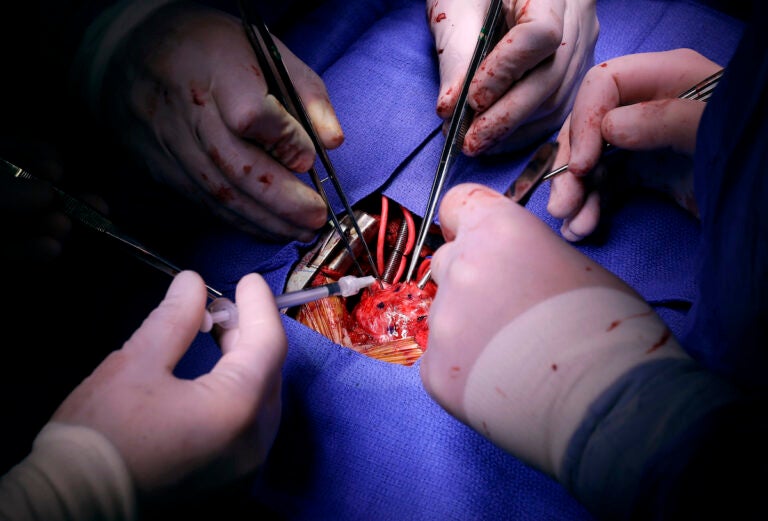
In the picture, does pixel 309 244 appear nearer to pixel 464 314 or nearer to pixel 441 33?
pixel 464 314

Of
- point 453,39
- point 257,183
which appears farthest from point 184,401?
point 453,39

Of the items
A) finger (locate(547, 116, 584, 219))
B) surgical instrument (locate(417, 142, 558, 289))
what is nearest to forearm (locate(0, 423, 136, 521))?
surgical instrument (locate(417, 142, 558, 289))

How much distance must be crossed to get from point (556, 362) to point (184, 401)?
0.70m

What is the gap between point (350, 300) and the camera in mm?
1441

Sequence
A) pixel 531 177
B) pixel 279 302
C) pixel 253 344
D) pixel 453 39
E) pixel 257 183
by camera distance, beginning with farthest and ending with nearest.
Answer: pixel 453 39
pixel 531 177
pixel 257 183
pixel 279 302
pixel 253 344

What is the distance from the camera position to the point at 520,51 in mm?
1177

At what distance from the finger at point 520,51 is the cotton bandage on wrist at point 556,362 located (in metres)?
0.75

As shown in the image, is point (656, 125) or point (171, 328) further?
point (656, 125)

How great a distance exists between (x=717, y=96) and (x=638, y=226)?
55 cm

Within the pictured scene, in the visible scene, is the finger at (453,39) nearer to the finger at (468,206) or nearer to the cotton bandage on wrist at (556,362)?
the finger at (468,206)

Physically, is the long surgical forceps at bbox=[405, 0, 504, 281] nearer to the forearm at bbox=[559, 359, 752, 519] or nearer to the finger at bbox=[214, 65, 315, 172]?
the finger at bbox=[214, 65, 315, 172]

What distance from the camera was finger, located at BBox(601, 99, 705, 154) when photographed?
3.42ft

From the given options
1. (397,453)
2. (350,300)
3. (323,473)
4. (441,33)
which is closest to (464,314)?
(397,453)

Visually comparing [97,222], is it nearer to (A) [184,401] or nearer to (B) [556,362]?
(A) [184,401]
